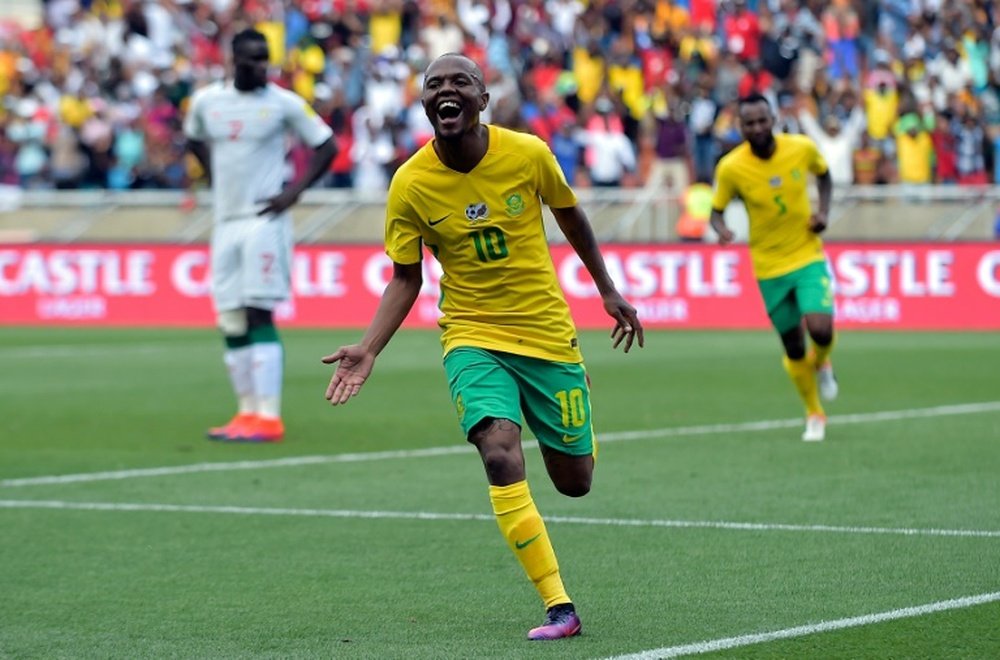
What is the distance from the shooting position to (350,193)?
1118 inches

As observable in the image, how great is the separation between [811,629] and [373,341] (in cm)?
179

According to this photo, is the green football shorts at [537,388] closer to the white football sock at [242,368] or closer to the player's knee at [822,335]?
the player's knee at [822,335]

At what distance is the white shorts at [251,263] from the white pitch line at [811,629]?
7.09 metres

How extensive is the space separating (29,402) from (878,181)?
43.6ft

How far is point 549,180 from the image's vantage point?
721 cm

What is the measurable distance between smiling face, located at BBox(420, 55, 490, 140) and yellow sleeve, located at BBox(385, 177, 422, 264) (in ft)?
1.20

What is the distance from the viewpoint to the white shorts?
1351 centimetres

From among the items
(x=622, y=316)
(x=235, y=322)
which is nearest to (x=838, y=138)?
(x=235, y=322)

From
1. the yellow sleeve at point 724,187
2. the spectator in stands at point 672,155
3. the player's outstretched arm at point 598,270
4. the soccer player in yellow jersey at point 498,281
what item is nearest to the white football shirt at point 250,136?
the yellow sleeve at point 724,187

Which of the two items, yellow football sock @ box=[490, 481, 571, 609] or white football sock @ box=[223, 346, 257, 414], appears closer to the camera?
yellow football sock @ box=[490, 481, 571, 609]

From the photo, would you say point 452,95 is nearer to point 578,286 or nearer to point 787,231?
point 787,231

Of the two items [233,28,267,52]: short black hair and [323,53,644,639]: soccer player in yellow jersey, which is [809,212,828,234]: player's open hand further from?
[323,53,644,639]: soccer player in yellow jersey

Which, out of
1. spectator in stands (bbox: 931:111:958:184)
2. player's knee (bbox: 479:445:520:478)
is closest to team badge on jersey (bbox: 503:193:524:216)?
player's knee (bbox: 479:445:520:478)

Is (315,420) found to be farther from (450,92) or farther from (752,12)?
(752,12)
